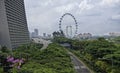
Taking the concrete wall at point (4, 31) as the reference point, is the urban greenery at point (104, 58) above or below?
below

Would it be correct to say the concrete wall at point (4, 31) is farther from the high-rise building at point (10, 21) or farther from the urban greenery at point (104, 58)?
the urban greenery at point (104, 58)

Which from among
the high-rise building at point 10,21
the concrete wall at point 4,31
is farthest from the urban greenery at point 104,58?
the high-rise building at point 10,21

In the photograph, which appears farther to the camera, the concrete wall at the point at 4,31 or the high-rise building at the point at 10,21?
the high-rise building at the point at 10,21

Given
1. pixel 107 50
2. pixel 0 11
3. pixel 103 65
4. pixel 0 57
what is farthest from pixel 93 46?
pixel 0 11

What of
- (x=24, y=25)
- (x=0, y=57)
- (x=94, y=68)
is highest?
(x=24, y=25)

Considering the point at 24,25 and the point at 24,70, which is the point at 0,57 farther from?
the point at 24,25

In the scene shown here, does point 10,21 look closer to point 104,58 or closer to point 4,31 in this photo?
point 4,31

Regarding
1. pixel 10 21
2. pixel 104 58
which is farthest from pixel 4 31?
pixel 104 58

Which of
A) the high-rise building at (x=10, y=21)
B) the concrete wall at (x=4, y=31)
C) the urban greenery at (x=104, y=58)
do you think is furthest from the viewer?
the high-rise building at (x=10, y=21)
